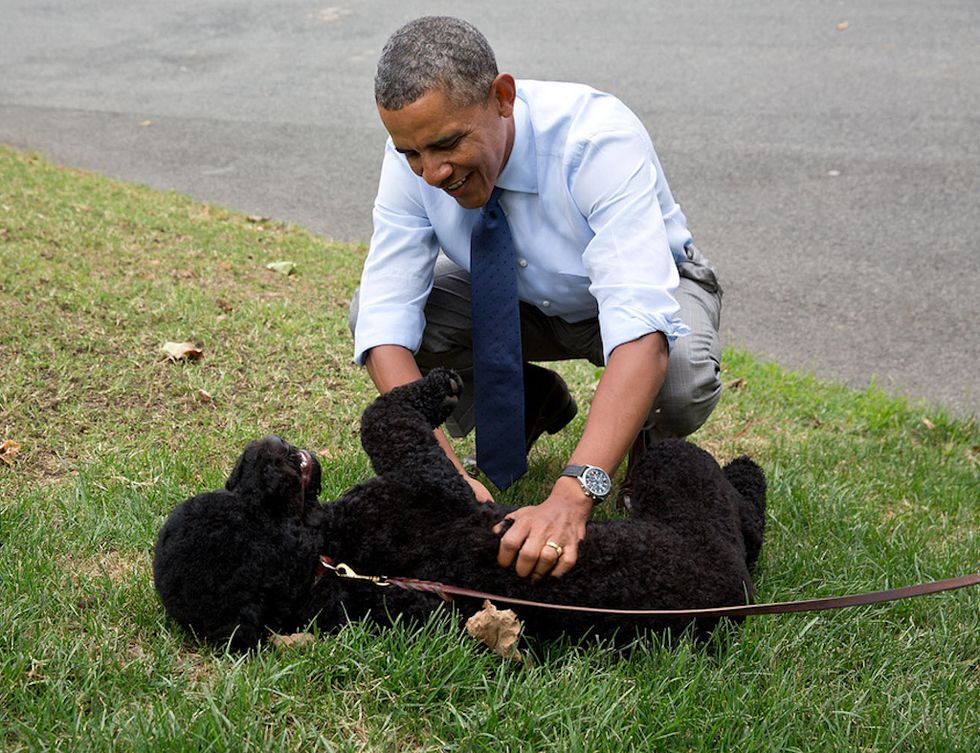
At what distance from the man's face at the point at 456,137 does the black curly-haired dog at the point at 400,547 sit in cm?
61

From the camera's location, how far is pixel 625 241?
321cm

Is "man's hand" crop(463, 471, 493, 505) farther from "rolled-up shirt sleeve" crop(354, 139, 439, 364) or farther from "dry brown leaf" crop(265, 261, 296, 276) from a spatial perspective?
"dry brown leaf" crop(265, 261, 296, 276)

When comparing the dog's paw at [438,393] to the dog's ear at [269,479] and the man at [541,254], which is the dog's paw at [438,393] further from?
the dog's ear at [269,479]

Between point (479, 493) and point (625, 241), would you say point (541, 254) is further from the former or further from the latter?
point (479, 493)

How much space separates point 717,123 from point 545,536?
22.8ft

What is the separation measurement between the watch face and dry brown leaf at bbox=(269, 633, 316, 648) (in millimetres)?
780

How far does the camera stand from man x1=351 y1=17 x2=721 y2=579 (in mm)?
3012

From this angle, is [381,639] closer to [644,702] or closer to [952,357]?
[644,702]

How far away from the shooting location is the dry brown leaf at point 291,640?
2.65 m

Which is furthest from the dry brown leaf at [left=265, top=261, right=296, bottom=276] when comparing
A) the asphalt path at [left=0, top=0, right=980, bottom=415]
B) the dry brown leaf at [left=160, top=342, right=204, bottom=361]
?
the dry brown leaf at [left=160, top=342, right=204, bottom=361]

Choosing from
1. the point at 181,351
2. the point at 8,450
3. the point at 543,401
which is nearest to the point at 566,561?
the point at 543,401

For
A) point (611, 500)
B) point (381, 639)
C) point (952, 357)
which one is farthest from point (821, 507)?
point (952, 357)

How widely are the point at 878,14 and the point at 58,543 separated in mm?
10287

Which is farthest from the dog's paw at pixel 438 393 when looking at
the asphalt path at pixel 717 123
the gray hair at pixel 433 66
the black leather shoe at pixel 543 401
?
the asphalt path at pixel 717 123
